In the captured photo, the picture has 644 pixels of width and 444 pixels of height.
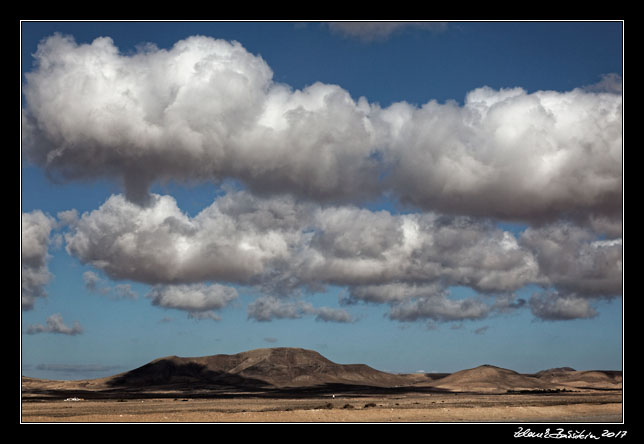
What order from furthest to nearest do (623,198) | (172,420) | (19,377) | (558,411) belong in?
(558,411), (172,420), (623,198), (19,377)

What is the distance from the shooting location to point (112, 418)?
246 ft

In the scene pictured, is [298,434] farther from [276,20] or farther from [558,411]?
[558,411]

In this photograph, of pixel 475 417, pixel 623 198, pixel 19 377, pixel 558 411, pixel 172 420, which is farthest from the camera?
pixel 558 411

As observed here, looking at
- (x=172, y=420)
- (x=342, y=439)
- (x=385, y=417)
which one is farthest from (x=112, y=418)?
(x=342, y=439)

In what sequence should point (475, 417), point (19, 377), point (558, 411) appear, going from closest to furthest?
point (19, 377) → point (475, 417) → point (558, 411)

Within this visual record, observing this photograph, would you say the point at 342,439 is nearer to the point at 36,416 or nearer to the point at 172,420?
the point at 172,420

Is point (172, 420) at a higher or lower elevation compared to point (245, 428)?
lower

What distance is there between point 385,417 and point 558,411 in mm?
24134

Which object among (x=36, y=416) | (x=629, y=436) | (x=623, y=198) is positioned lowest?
(x=36, y=416)

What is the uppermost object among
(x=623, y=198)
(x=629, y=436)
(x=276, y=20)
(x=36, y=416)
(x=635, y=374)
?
(x=276, y=20)

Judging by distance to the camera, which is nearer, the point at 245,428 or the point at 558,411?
the point at 245,428

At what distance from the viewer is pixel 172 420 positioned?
6831cm

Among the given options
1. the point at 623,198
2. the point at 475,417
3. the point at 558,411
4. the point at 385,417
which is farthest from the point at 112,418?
the point at 623,198

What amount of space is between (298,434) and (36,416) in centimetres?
5678
